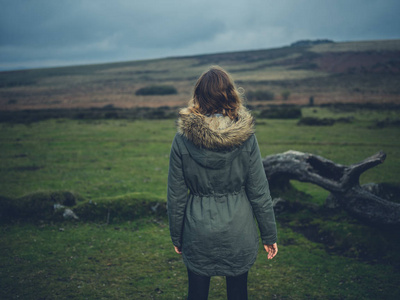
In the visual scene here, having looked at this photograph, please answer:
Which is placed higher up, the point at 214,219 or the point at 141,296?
the point at 214,219

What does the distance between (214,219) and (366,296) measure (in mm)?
3616

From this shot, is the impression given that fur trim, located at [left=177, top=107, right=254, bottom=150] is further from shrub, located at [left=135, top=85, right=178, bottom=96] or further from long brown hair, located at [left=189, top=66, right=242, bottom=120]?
shrub, located at [left=135, top=85, right=178, bottom=96]

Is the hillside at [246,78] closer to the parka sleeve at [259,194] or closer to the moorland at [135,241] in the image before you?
the moorland at [135,241]

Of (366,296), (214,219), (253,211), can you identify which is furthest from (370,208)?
(214,219)

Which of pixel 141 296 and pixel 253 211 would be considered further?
pixel 141 296

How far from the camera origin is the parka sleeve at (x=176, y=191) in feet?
10.0

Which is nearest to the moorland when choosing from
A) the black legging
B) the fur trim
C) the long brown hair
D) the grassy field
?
the grassy field

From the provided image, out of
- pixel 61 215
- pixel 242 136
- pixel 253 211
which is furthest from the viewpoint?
pixel 61 215

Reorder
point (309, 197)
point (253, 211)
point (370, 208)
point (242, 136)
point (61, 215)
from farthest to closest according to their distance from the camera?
point (309, 197) < point (61, 215) < point (370, 208) < point (253, 211) < point (242, 136)

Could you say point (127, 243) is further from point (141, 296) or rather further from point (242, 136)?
point (242, 136)

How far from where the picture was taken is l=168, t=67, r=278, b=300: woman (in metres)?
2.97

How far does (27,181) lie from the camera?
12609 millimetres

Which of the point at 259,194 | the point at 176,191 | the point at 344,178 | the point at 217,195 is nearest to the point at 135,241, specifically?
the point at 176,191

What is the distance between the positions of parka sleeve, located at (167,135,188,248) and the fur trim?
243 millimetres
